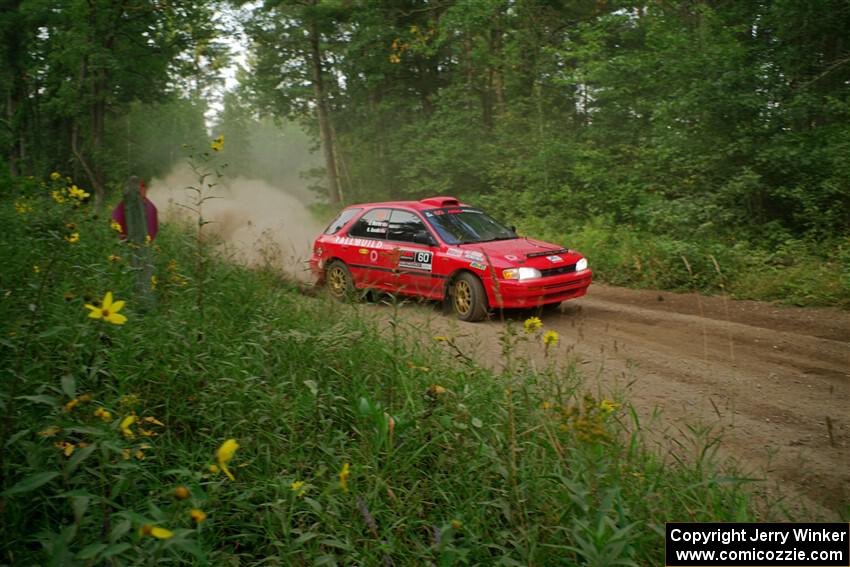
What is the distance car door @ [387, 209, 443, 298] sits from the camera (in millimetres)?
9141

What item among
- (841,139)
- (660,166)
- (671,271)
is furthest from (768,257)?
(660,166)

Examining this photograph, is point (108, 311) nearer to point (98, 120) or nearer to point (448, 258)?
point (448, 258)

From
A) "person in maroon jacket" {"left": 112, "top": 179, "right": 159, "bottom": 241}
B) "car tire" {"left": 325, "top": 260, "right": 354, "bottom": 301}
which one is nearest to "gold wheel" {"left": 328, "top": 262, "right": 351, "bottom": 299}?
"car tire" {"left": 325, "top": 260, "right": 354, "bottom": 301}

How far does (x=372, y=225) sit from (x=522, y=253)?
2872 millimetres

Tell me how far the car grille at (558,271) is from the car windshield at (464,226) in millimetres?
1197

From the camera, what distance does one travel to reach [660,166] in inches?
581

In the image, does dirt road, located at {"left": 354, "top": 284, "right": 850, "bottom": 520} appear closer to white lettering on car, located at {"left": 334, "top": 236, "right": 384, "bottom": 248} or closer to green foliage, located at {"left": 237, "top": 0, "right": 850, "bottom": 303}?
green foliage, located at {"left": 237, "top": 0, "right": 850, "bottom": 303}

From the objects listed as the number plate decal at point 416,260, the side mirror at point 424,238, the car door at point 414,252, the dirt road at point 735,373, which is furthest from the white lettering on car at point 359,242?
the dirt road at point 735,373

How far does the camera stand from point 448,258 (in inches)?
349

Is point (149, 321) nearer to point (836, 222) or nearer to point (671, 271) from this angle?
point (671, 271)

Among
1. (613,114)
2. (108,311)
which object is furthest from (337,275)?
(613,114)

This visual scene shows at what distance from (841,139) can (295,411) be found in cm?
1135

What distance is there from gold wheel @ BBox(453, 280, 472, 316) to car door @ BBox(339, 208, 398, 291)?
1.28m

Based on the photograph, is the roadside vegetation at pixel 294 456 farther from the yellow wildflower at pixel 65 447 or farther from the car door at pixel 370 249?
the car door at pixel 370 249
